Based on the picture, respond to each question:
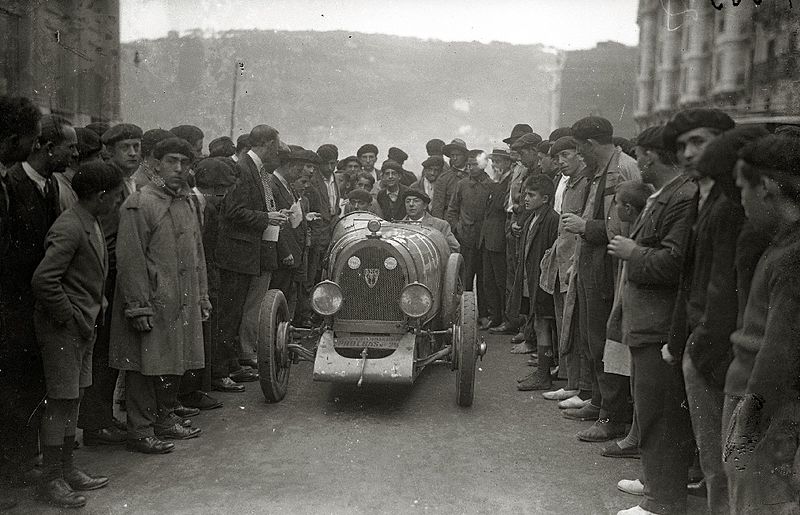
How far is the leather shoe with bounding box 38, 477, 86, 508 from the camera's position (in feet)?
13.2

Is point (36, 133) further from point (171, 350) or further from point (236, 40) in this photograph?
point (236, 40)

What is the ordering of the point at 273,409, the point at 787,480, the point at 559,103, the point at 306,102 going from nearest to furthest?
the point at 787,480 < the point at 273,409 < the point at 559,103 < the point at 306,102

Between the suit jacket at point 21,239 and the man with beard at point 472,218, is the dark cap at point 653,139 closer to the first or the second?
the suit jacket at point 21,239

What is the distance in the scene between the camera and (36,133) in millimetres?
4137

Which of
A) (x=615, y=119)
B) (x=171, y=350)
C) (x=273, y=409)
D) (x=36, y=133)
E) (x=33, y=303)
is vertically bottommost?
(x=273, y=409)

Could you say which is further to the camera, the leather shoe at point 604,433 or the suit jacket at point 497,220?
the suit jacket at point 497,220

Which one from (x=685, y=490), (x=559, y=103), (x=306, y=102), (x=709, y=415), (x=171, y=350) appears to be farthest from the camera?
(x=306, y=102)

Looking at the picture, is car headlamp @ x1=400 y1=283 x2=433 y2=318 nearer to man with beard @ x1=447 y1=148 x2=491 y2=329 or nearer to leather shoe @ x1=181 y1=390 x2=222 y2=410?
leather shoe @ x1=181 y1=390 x2=222 y2=410

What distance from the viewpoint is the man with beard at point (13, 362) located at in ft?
13.1

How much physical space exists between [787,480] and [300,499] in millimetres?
2568

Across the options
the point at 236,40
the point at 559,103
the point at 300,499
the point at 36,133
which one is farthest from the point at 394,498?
the point at 559,103

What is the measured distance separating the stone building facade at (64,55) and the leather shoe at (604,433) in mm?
5032

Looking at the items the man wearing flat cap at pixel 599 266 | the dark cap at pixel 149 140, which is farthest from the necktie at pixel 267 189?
the man wearing flat cap at pixel 599 266

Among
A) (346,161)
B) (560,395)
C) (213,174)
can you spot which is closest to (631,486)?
(560,395)
